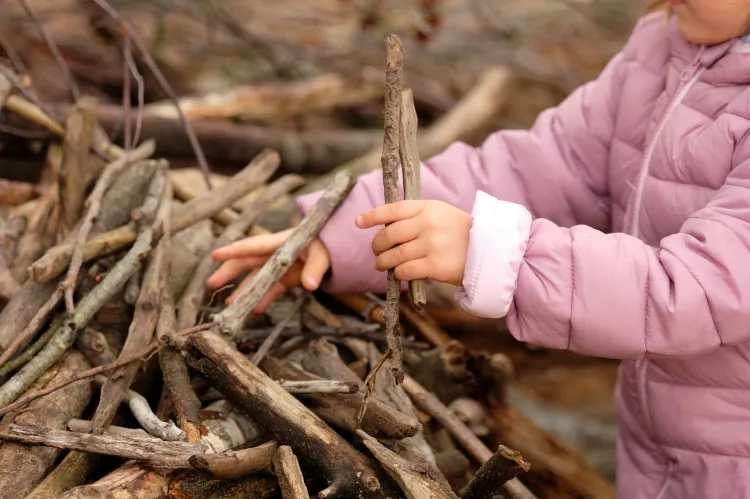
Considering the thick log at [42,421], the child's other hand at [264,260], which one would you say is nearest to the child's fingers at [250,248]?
the child's other hand at [264,260]

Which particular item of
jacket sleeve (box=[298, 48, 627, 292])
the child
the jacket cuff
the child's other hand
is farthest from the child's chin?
the child's other hand

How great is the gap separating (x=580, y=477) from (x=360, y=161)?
131 centimetres

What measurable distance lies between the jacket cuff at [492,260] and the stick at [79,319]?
728 mm

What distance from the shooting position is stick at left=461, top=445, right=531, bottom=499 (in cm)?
112

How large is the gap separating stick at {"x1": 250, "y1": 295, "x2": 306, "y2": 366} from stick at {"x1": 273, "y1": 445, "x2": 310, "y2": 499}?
28cm

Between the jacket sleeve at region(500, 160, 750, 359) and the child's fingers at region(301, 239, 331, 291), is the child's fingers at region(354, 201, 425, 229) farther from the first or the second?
the child's fingers at region(301, 239, 331, 291)

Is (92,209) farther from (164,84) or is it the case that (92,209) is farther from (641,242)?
(641,242)

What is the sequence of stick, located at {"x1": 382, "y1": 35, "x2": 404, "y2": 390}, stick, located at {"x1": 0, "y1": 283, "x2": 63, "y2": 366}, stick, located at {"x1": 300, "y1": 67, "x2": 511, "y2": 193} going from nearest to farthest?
stick, located at {"x1": 382, "y1": 35, "x2": 404, "y2": 390}
stick, located at {"x1": 0, "y1": 283, "x2": 63, "y2": 366}
stick, located at {"x1": 300, "y1": 67, "x2": 511, "y2": 193}

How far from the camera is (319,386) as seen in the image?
4.28ft

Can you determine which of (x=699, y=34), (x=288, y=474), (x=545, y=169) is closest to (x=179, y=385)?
(x=288, y=474)

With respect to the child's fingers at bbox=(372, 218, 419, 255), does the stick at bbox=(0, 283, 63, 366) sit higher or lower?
lower

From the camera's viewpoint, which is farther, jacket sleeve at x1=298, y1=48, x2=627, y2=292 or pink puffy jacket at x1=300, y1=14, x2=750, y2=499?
jacket sleeve at x1=298, y1=48, x2=627, y2=292

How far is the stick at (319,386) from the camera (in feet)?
4.20

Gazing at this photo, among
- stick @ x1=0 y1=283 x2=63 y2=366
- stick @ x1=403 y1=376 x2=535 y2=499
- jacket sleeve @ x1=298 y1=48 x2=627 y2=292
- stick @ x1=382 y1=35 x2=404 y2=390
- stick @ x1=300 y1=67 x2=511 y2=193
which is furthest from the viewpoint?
stick @ x1=300 y1=67 x2=511 y2=193
